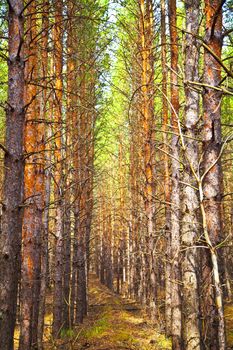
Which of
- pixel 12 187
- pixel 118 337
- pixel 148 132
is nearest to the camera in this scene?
pixel 12 187

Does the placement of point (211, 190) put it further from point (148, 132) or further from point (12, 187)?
point (148, 132)

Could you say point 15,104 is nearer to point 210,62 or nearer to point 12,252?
point 12,252

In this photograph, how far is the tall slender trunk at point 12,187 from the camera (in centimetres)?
296

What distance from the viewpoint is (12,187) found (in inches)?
124

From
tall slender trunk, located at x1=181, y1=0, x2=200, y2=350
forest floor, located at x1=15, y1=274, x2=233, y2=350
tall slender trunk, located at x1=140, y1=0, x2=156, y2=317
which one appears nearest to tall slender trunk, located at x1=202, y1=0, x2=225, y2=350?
tall slender trunk, located at x1=181, y1=0, x2=200, y2=350

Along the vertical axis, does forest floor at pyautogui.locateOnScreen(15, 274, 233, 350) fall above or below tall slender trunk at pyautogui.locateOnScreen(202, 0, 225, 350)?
below

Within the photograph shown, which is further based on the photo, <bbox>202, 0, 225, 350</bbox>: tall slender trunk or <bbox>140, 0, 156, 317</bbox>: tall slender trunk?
<bbox>140, 0, 156, 317</bbox>: tall slender trunk

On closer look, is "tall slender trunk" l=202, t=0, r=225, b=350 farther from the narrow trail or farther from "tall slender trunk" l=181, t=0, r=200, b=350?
the narrow trail

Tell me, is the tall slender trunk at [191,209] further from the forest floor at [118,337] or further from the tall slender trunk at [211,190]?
the forest floor at [118,337]

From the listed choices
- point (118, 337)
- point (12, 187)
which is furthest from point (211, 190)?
point (118, 337)

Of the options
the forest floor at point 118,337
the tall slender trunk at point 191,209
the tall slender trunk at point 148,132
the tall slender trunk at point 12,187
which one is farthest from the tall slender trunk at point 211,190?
the tall slender trunk at point 148,132

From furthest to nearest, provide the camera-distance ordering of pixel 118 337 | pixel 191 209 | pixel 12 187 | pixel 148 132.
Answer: pixel 148 132, pixel 118 337, pixel 191 209, pixel 12 187

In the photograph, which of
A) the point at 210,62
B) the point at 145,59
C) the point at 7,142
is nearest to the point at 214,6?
the point at 210,62

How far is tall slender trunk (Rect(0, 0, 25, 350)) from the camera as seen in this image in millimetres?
2963
